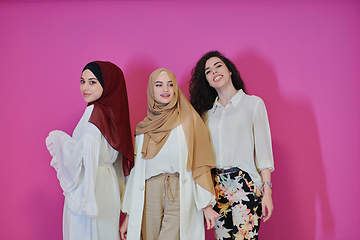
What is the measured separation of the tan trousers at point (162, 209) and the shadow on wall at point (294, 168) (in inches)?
53.1

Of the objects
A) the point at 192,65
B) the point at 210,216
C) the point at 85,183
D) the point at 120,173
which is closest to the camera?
the point at 85,183

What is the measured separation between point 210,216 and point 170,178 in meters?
0.41

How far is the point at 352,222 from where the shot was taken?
9.71 ft

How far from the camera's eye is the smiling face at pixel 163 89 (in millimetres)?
2297

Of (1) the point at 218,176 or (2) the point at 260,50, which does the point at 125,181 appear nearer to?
(1) the point at 218,176

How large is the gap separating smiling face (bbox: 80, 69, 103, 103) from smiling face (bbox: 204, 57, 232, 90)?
0.92 meters

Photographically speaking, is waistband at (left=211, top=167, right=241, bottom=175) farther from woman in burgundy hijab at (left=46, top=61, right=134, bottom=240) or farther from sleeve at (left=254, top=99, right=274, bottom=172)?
woman in burgundy hijab at (left=46, top=61, right=134, bottom=240)

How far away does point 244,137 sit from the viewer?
90.2 inches

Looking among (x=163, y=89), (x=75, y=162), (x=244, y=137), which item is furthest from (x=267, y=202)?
(x=75, y=162)

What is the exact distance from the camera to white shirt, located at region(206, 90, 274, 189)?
2.21m

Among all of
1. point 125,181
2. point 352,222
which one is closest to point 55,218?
point 125,181

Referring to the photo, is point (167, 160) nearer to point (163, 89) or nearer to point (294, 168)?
point (163, 89)

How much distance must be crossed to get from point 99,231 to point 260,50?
8.02 feet

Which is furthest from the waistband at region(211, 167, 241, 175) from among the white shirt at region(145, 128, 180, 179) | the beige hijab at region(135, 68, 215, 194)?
the white shirt at region(145, 128, 180, 179)
